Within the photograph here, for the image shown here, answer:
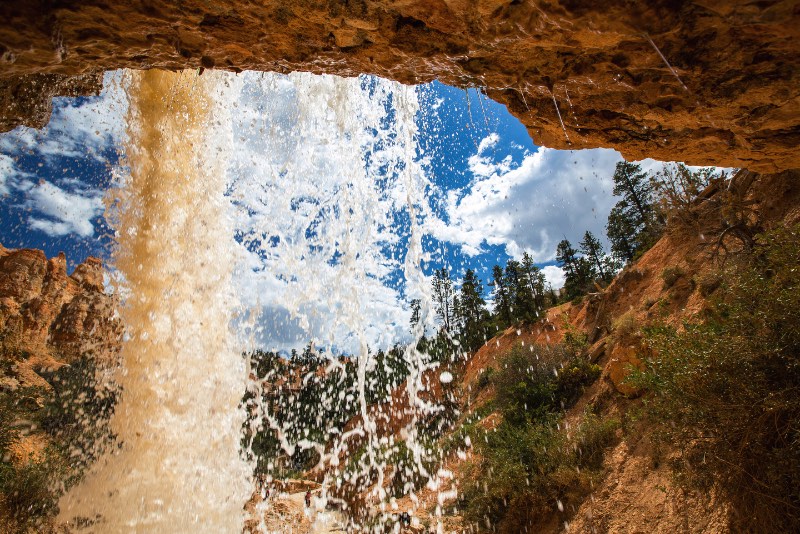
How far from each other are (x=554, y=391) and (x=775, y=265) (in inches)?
369

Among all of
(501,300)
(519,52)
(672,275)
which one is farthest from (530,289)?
(519,52)

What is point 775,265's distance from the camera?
6.27m

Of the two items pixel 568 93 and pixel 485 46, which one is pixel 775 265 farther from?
pixel 485 46

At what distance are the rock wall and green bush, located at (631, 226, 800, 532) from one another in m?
33.9

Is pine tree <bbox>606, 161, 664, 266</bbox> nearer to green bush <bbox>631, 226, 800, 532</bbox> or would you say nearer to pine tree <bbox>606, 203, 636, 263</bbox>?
pine tree <bbox>606, 203, 636, 263</bbox>

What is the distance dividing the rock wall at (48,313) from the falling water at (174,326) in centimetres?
2325

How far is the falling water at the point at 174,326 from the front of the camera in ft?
28.9

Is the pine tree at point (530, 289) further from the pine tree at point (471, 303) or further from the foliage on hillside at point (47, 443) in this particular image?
the foliage on hillside at point (47, 443)

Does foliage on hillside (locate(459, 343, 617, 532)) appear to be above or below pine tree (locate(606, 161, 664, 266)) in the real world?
below

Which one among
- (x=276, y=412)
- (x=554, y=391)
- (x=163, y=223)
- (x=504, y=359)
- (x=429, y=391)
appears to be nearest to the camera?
(x=163, y=223)

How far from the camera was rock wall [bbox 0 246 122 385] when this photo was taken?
3075cm

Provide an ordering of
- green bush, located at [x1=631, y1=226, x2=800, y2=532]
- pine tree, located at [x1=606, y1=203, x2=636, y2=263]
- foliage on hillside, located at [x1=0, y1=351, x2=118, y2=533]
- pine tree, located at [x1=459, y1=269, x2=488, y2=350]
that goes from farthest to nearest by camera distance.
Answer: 1. pine tree, located at [x1=459, y1=269, x2=488, y2=350]
2. pine tree, located at [x1=606, y1=203, x2=636, y2=263]
3. foliage on hillside, located at [x1=0, y1=351, x2=118, y2=533]
4. green bush, located at [x1=631, y1=226, x2=800, y2=532]

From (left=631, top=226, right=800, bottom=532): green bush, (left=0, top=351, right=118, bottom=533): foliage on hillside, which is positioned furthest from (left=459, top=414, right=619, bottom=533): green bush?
(left=0, top=351, right=118, bottom=533): foliage on hillside

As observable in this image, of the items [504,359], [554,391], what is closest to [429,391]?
[504,359]
